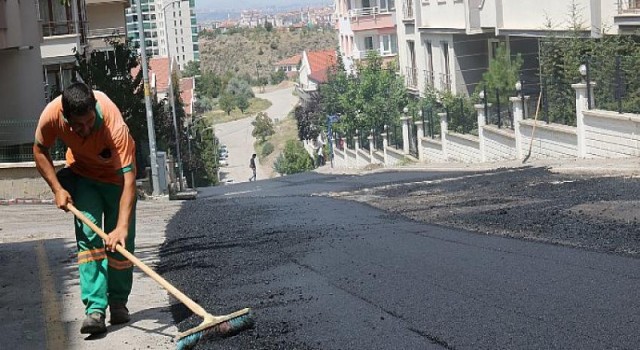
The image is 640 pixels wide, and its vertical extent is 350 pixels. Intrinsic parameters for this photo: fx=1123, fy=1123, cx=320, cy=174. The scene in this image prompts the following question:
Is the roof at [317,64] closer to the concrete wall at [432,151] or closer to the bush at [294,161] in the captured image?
the bush at [294,161]

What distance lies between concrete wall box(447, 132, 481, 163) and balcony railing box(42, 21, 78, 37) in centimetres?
1292

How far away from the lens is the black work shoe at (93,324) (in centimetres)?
746

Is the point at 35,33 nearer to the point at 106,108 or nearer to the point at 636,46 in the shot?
the point at 636,46

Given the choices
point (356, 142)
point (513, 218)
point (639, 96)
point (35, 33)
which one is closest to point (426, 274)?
point (513, 218)

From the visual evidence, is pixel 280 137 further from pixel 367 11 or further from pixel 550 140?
pixel 550 140

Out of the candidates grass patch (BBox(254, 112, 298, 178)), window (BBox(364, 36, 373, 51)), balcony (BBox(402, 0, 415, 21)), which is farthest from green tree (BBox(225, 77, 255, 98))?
balcony (BBox(402, 0, 415, 21))

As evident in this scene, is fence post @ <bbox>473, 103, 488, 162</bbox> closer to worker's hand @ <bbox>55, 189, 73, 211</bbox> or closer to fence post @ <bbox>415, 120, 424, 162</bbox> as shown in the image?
fence post @ <bbox>415, 120, 424, 162</bbox>

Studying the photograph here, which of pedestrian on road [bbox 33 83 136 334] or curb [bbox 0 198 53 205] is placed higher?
pedestrian on road [bbox 33 83 136 334]

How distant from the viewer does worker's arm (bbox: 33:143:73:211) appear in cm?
759

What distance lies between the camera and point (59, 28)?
3778 centimetres

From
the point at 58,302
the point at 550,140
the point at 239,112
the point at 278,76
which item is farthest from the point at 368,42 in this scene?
the point at 278,76

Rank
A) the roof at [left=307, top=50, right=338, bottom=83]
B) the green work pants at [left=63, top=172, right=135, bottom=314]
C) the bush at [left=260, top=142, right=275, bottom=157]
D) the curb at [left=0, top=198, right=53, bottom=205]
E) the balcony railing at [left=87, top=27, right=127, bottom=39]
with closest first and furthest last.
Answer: the green work pants at [left=63, top=172, right=135, bottom=314] → the curb at [left=0, top=198, right=53, bottom=205] → the balcony railing at [left=87, top=27, right=127, bottom=39] → the roof at [left=307, top=50, right=338, bottom=83] → the bush at [left=260, top=142, right=275, bottom=157]

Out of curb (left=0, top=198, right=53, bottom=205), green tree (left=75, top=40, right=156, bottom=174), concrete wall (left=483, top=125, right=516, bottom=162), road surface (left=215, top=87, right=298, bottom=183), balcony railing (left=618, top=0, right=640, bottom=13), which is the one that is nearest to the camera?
balcony railing (left=618, top=0, right=640, bottom=13)

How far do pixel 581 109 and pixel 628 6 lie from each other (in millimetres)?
4358
